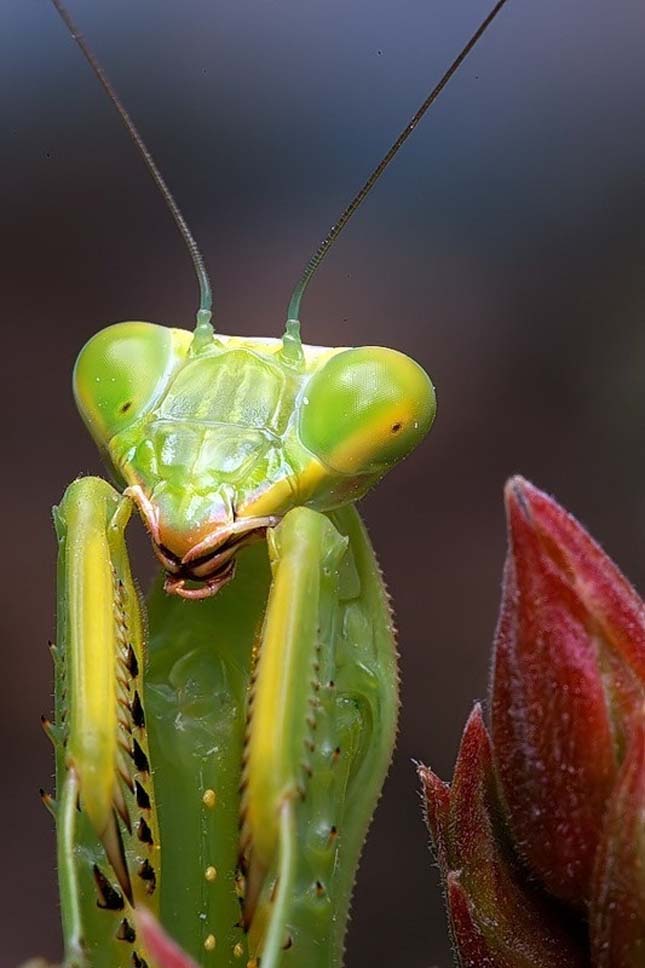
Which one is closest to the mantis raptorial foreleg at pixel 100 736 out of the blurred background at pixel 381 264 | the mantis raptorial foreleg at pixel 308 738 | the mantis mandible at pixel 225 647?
the mantis mandible at pixel 225 647

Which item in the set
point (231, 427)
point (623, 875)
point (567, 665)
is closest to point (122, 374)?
point (231, 427)

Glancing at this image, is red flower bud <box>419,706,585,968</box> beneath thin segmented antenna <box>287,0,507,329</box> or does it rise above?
beneath

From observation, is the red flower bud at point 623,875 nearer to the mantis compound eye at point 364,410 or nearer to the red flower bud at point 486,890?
the red flower bud at point 486,890

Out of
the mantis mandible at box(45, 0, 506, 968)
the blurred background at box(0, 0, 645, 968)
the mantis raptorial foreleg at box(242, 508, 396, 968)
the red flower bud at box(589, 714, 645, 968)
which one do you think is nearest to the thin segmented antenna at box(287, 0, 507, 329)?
Result: the mantis mandible at box(45, 0, 506, 968)

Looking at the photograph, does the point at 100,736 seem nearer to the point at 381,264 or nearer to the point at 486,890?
the point at 486,890

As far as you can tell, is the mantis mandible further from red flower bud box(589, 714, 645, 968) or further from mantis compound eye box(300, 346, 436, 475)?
red flower bud box(589, 714, 645, 968)
